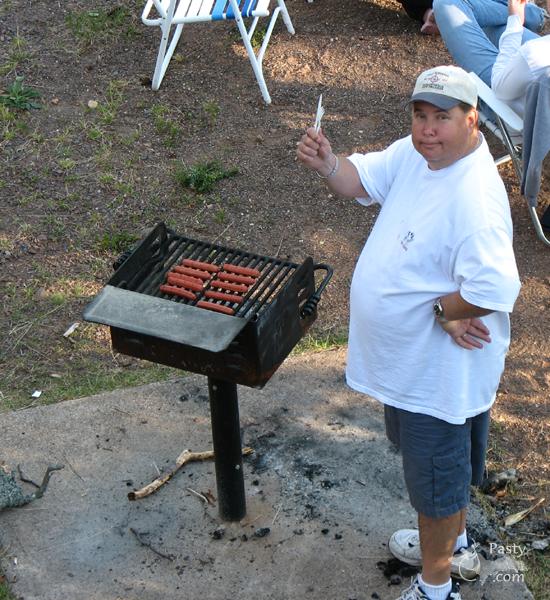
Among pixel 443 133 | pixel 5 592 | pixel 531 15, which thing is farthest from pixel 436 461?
pixel 531 15

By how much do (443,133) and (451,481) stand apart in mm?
1075

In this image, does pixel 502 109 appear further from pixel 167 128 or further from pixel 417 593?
pixel 417 593

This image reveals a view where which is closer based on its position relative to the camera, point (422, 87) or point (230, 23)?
point (422, 87)

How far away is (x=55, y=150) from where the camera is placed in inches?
240

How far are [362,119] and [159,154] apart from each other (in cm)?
144

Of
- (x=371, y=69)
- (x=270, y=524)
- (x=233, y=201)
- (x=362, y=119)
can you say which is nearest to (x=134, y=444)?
(x=270, y=524)

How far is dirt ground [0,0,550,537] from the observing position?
184 inches

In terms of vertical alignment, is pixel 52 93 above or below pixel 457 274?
below

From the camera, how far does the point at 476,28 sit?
5.95 meters

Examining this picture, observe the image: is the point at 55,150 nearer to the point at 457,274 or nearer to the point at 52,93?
the point at 52,93

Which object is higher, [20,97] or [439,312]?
[439,312]

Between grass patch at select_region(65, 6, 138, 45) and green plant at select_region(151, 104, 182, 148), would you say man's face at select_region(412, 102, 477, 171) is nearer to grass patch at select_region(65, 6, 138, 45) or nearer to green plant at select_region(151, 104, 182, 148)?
green plant at select_region(151, 104, 182, 148)

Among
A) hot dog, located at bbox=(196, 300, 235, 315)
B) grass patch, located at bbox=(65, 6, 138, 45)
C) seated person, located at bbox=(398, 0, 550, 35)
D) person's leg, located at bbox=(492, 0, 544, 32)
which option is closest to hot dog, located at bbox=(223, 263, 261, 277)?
hot dog, located at bbox=(196, 300, 235, 315)

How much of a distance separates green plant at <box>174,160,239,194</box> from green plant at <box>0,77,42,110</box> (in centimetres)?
136
